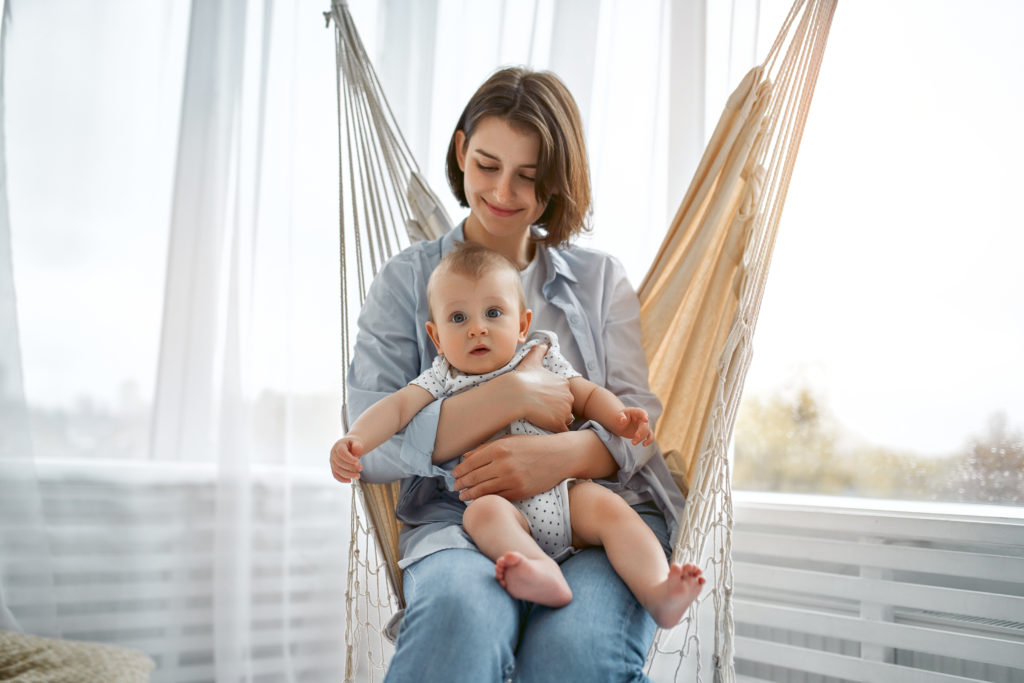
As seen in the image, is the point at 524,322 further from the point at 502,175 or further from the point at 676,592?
the point at 676,592

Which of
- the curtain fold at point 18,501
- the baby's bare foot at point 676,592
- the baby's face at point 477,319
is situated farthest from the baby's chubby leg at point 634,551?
the curtain fold at point 18,501

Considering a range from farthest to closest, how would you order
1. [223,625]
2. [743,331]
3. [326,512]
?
[326,512] → [223,625] → [743,331]

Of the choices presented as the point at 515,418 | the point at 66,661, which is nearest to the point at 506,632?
the point at 515,418

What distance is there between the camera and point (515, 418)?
107 centimetres

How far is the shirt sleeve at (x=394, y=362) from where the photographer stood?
42.7 inches

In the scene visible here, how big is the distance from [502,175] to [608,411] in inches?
15.8

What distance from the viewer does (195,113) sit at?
1883 millimetres

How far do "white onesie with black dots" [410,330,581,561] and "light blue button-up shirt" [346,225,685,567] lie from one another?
6 centimetres

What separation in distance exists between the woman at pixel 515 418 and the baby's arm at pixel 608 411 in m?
0.02

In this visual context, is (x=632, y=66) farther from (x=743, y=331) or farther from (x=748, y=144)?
(x=743, y=331)

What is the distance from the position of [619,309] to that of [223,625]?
1213 mm

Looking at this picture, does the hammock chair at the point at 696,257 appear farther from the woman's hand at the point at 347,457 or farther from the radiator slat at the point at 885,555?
the radiator slat at the point at 885,555

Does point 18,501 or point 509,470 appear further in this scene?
point 18,501

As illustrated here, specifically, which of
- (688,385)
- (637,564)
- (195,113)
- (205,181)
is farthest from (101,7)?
(637,564)
